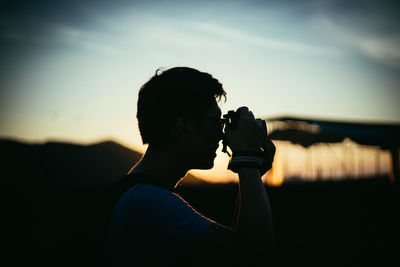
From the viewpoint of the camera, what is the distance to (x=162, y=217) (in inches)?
47.5

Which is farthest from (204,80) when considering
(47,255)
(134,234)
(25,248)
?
(25,248)

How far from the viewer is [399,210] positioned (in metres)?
10.7

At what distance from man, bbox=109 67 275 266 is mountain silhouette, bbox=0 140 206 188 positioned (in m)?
61.4

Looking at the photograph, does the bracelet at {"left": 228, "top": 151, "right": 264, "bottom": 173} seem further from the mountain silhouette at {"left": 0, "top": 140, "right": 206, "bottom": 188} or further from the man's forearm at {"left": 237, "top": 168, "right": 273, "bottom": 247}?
the mountain silhouette at {"left": 0, "top": 140, "right": 206, "bottom": 188}

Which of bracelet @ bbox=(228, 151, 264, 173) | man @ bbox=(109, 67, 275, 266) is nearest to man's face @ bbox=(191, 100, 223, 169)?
man @ bbox=(109, 67, 275, 266)

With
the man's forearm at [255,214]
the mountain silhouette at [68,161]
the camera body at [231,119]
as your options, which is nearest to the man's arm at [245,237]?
the man's forearm at [255,214]

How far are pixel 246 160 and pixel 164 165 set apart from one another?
478mm

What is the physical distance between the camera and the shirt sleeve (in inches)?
46.6

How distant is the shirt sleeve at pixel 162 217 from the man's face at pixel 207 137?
475 millimetres

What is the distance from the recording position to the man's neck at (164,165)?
1.54 metres

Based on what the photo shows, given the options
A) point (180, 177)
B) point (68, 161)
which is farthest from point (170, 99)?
point (68, 161)

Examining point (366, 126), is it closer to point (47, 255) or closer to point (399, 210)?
point (399, 210)

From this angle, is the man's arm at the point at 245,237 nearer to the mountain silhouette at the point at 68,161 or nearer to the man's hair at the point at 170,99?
the man's hair at the point at 170,99

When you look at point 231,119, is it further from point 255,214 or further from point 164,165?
point 255,214
